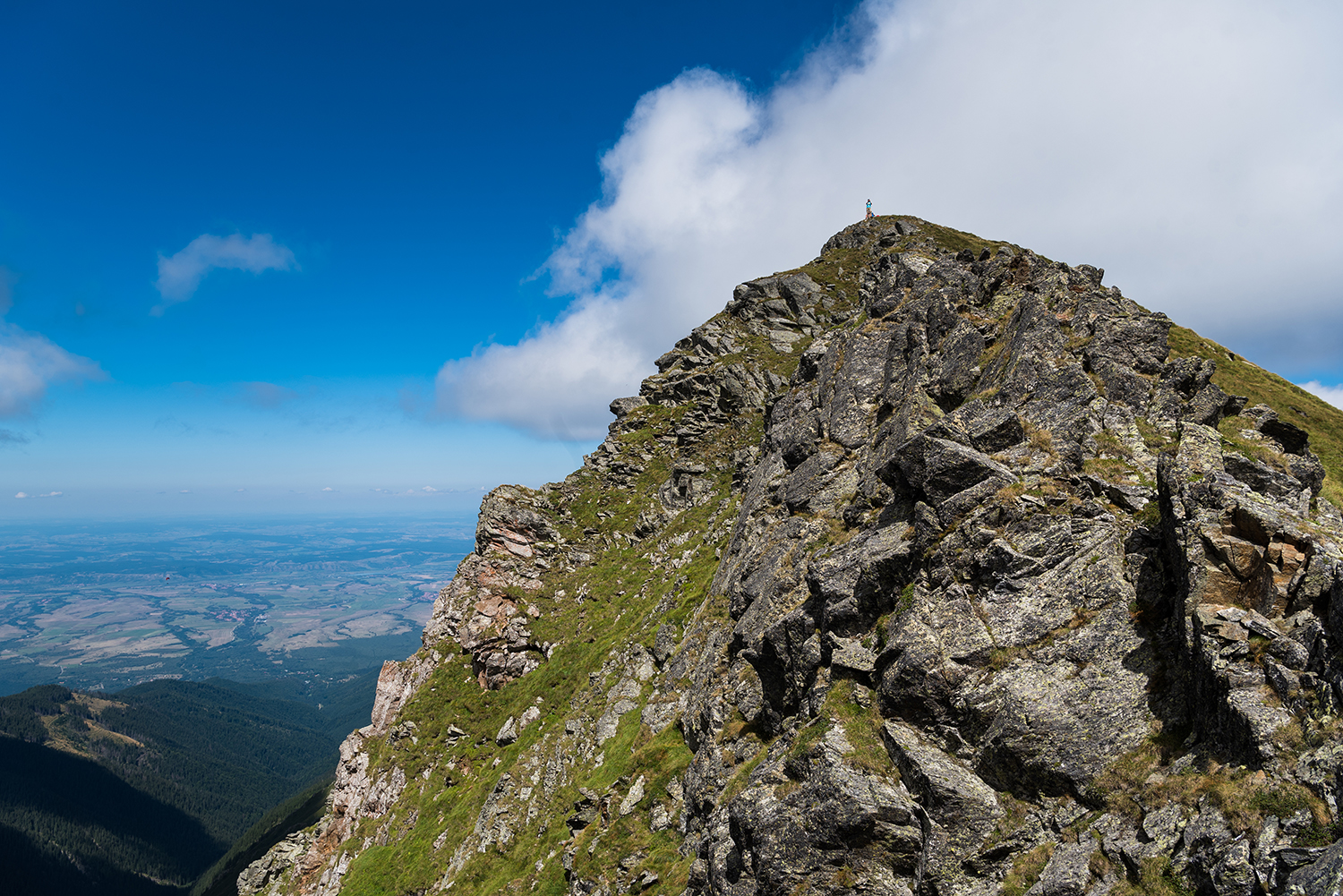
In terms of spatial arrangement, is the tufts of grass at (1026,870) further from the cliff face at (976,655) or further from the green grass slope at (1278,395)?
the green grass slope at (1278,395)

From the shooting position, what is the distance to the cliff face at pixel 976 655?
1355cm

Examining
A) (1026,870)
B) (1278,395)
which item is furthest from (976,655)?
(1278,395)

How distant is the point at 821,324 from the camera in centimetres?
9700

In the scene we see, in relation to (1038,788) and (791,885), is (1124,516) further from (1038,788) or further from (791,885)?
(791,885)

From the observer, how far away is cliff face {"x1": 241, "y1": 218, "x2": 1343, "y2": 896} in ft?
44.4

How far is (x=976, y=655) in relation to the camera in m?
18.4

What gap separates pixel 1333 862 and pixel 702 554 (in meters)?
44.2

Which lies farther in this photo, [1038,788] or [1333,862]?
[1038,788]

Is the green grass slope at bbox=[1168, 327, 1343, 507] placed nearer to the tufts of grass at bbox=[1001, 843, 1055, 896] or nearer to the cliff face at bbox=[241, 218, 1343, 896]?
the cliff face at bbox=[241, 218, 1343, 896]

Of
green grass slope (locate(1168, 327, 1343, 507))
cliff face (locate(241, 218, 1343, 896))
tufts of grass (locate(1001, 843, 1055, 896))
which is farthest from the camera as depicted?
green grass slope (locate(1168, 327, 1343, 507))

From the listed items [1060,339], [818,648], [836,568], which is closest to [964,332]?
[1060,339]

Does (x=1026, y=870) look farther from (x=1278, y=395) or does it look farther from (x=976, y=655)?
(x=1278, y=395)

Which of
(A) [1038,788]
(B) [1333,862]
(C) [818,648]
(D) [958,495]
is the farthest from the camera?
(C) [818,648]

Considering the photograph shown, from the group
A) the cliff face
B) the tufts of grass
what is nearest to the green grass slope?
the cliff face
